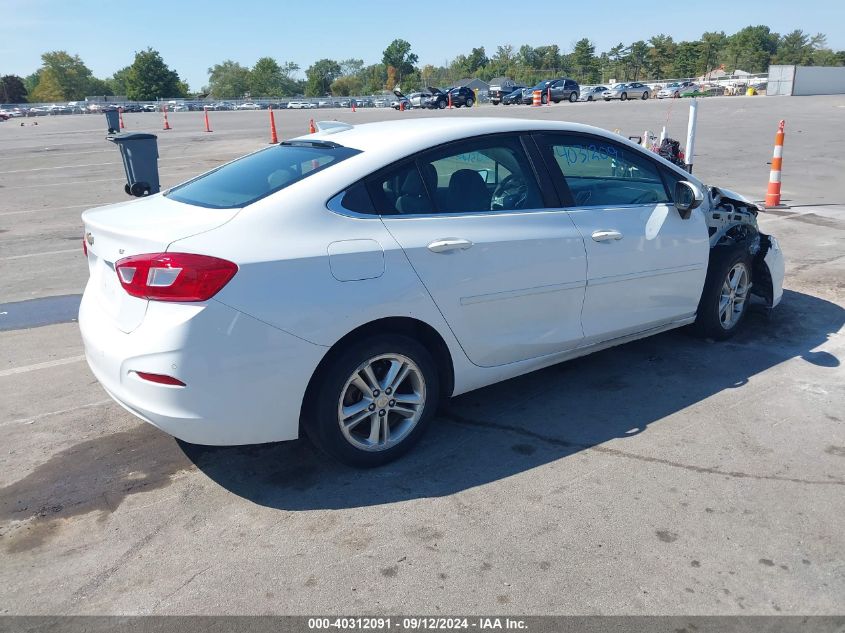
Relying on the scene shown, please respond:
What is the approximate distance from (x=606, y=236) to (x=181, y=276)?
2.47m

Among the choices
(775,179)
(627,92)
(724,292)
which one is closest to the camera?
(724,292)

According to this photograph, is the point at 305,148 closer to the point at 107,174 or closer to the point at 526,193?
the point at 526,193

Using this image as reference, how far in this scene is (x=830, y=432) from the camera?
3.99 metres

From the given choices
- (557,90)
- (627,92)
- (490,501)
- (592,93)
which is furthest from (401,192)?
(592,93)

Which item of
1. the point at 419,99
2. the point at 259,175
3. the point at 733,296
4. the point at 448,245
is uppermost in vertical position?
the point at 419,99

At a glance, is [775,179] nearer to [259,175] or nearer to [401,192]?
[401,192]

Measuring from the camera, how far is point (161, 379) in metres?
3.10

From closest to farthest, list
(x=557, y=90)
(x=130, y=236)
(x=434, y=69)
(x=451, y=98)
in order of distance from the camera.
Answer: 1. (x=130, y=236)
2. (x=451, y=98)
3. (x=557, y=90)
4. (x=434, y=69)

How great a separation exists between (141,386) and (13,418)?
68.4 inches

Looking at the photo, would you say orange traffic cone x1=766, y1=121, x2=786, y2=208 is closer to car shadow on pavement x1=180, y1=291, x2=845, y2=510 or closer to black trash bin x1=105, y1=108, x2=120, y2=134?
car shadow on pavement x1=180, y1=291, x2=845, y2=510

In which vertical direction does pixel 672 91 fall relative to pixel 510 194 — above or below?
above

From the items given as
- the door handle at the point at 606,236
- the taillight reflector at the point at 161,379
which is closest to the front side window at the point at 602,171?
the door handle at the point at 606,236

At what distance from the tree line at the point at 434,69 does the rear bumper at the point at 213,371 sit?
97.6 meters

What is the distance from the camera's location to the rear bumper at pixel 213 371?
3.04 m
